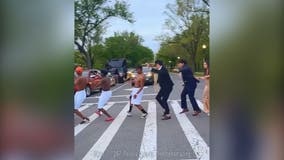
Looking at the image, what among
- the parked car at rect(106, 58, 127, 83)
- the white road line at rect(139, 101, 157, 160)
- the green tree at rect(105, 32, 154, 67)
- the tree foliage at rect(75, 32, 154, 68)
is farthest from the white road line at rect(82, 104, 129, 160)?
the parked car at rect(106, 58, 127, 83)

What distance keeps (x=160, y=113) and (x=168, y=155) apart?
16.4ft

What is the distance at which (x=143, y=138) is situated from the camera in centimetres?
626

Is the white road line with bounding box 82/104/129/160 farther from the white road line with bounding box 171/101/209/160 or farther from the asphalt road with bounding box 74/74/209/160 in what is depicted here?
the white road line with bounding box 171/101/209/160

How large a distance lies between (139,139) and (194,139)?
1029 mm

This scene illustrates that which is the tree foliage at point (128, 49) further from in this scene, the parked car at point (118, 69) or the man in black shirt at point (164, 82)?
the parked car at point (118, 69)

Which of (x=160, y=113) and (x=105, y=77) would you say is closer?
(x=105, y=77)

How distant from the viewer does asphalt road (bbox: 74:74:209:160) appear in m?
4.91

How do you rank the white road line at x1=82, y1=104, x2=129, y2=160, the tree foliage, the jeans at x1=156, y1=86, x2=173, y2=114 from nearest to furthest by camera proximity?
the white road line at x1=82, y1=104, x2=129, y2=160 → the tree foliage → the jeans at x1=156, y1=86, x2=173, y2=114

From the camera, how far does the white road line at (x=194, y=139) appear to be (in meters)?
4.82

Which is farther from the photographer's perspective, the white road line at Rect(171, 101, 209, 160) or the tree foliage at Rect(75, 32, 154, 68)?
the tree foliage at Rect(75, 32, 154, 68)

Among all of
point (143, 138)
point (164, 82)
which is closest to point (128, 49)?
point (164, 82)
